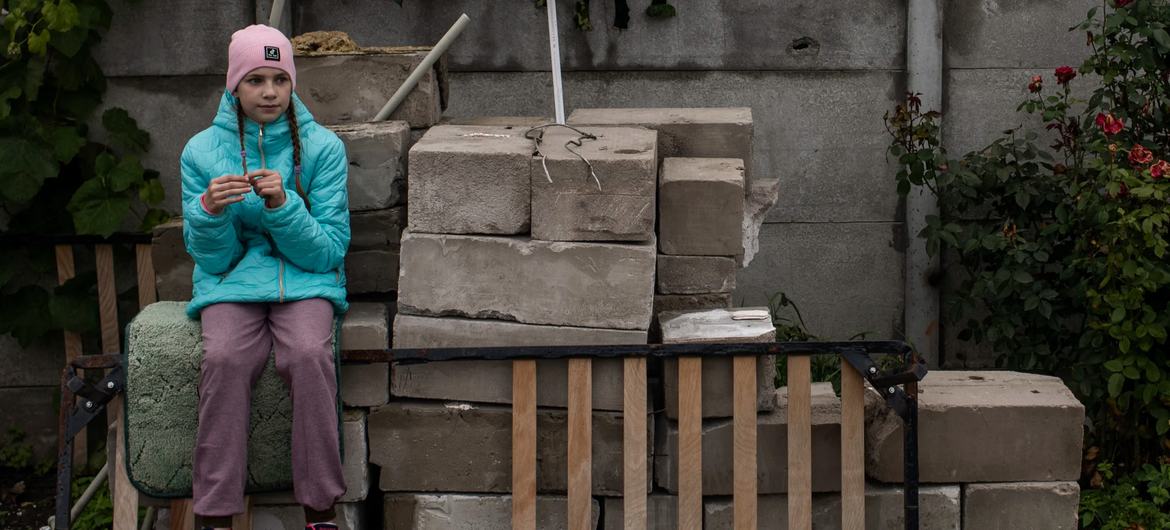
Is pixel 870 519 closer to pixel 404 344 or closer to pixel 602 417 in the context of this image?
pixel 602 417

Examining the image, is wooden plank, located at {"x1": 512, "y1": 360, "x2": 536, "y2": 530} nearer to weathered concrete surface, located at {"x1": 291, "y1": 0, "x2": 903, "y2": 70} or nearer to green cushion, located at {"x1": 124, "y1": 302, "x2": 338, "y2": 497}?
green cushion, located at {"x1": 124, "y1": 302, "x2": 338, "y2": 497}

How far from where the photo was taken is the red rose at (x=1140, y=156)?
5234 mm

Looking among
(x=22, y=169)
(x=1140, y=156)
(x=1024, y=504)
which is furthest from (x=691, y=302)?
(x=22, y=169)

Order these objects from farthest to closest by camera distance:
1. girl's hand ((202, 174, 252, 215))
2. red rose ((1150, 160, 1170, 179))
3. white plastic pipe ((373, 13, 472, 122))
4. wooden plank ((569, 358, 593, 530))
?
red rose ((1150, 160, 1170, 179)), white plastic pipe ((373, 13, 472, 122)), wooden plank ((569, 358, 593, 530)), girl's hand ((202, 174, 252, 215))

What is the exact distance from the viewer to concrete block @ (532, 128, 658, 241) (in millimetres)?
4328

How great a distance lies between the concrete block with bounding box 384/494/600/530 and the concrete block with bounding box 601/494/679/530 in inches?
2.2

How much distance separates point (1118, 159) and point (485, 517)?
284cm

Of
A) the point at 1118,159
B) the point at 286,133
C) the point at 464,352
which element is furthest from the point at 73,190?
the point at 1118,159

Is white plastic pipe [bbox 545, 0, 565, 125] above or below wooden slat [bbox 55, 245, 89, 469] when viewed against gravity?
above

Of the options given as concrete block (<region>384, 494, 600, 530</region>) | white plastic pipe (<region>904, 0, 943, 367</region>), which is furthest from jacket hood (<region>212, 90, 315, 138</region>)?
white plastic pipe (<region>904, 0, 943, 367</region>)

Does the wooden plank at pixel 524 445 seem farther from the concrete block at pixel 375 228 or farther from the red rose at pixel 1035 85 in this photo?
the red rose at pixel 1035 85

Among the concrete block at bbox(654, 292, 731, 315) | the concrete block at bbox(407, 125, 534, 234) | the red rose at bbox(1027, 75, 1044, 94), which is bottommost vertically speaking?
the concrete block at bbox(654, 292, 731, 315)

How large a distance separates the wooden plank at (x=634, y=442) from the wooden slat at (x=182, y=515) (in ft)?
4.65

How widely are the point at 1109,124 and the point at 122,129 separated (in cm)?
407
